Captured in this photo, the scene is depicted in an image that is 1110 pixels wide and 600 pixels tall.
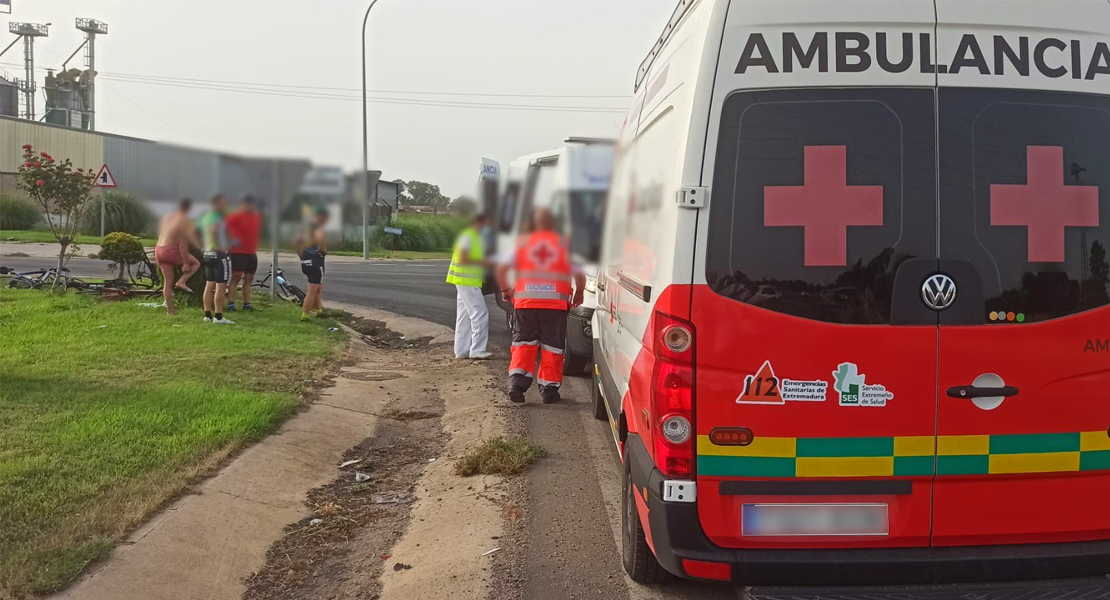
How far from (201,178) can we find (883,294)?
276 centimetres

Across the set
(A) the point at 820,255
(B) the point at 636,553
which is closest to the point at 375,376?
(B) the point at 636,553

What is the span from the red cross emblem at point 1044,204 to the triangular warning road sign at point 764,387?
0.95 meters

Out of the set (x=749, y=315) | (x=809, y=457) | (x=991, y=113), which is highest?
(x=991, y=113)

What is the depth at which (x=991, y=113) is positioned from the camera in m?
3.08

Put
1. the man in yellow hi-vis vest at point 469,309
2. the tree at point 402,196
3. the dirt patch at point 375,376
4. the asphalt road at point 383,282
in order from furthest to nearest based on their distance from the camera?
the asphalt road at point 383,282, the man in yellow hi-vis vest at point 469,309, the dirt patch at point 375,376, the tree at point 402,196

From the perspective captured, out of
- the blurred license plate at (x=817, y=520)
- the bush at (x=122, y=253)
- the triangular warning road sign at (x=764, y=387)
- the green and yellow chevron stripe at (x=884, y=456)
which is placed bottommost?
the blurred license plate at (x=817, y=520)

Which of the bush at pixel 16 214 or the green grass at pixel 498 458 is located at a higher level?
the bush at pixel 16 214

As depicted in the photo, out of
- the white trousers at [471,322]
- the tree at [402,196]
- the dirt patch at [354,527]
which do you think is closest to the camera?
the dirt patch at [354,527]

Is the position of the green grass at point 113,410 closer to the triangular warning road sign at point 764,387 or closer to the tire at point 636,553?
the tire at point 636,553

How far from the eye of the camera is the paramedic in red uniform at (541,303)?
289 inches

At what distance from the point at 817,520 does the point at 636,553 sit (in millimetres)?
933

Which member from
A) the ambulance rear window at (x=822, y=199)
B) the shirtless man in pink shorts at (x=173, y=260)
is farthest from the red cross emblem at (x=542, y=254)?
the ambulance rear window at (x=822, y=199)

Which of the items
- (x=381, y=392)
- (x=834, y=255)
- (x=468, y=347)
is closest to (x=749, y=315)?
(x=834, y=255)

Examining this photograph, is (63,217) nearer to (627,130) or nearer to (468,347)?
(468,347)
